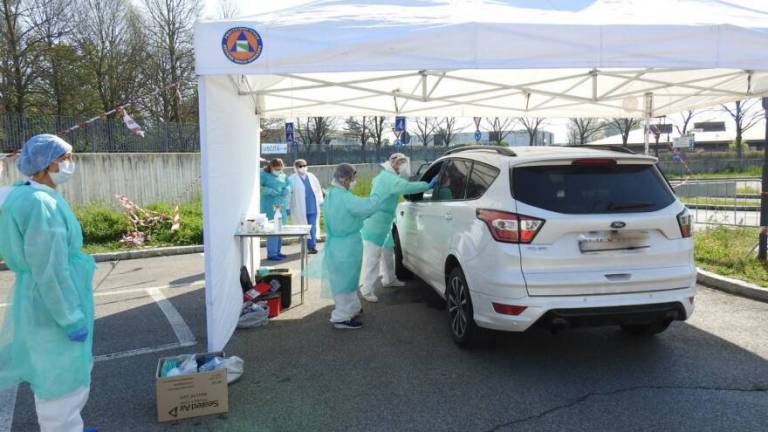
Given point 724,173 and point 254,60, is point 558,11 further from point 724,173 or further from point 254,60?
point 724,173

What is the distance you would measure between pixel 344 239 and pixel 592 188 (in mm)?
2392

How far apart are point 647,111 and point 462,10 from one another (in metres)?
5.42

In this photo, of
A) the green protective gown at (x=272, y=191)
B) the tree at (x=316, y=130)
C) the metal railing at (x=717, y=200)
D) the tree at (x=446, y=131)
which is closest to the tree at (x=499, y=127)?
the tree at (x=446, y=131)

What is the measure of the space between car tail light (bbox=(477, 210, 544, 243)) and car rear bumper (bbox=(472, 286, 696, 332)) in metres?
0.44

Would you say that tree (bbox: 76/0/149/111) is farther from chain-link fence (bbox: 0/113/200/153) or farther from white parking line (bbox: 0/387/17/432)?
white parking line (bbox: 0/387/17/432)

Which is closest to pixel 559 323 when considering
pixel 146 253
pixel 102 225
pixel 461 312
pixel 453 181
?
pixel 461 312

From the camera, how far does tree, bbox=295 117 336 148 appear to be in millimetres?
→ 41375

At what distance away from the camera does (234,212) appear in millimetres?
5574

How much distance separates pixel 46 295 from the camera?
2.65 metres

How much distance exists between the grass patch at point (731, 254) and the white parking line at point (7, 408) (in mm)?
7607

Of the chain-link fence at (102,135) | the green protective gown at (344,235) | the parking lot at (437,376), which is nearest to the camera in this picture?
the parking lot at (437,376)

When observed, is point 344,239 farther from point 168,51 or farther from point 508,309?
point 168,51

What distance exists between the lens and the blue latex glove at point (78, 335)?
2.75 metres

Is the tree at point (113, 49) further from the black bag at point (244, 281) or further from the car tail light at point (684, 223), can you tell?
the car tail light at point (684, 223)
